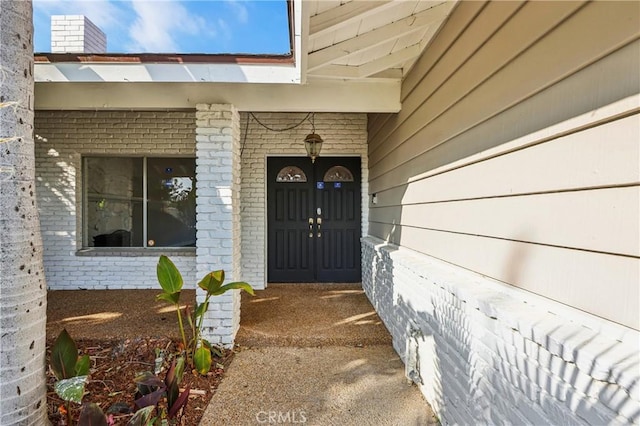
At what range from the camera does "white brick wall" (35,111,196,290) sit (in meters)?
5.34

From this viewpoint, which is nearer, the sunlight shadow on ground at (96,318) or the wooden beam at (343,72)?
the wooden beam at (343,72)

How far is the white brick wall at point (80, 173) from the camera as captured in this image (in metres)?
5.34

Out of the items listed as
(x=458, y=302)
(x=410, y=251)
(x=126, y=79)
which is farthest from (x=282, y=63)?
(x=458, y=302)

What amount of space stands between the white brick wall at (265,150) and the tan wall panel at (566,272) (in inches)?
151

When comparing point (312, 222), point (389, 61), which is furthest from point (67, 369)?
point (312, 222)

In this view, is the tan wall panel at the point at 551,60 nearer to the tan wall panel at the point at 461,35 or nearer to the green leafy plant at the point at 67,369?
the tan wall panel at the point at 461,35

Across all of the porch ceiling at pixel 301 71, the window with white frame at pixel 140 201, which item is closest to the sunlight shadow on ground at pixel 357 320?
the porch ceiling at pixel 301 71

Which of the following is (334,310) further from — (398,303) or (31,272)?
(31,272)

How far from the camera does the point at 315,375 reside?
291 centimetres

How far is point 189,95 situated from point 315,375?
286 cm

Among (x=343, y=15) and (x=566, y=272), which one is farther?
(x=343, y=15)

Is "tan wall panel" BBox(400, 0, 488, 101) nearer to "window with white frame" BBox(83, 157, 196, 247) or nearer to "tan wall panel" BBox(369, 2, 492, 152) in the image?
"tan wall panel" BBox(369, 2, 492, 152)

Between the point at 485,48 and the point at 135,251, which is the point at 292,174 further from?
the point at 485,48

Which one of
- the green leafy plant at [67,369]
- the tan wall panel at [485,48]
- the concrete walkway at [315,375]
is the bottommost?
the concrete walkway at [315,375]
